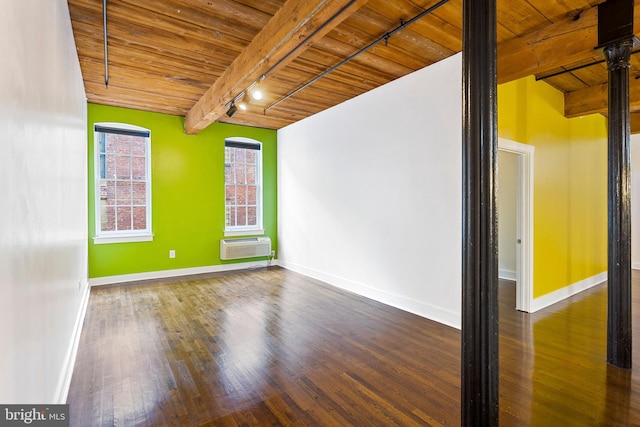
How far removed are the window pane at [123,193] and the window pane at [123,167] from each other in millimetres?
118

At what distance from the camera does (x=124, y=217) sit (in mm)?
5348

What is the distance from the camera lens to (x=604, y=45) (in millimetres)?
2572

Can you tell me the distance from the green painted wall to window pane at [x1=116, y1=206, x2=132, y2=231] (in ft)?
1.07

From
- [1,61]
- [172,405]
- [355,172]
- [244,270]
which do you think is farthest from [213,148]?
[1,61]

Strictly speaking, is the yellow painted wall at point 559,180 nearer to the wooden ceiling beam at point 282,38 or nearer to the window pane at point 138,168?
the wooden ceiling beam at point 282,38

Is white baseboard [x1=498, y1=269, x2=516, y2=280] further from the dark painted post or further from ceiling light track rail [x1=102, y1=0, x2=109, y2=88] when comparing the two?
ceiling light track rail [x1=102, y1=0, x2=109, y2=88]

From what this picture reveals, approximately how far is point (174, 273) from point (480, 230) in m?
5.61

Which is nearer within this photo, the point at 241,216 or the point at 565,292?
the point at 565,292

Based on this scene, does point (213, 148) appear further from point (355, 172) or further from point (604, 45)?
point (604, 45)

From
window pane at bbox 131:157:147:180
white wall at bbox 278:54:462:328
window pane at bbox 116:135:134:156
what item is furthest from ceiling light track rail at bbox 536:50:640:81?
window pane at bbox 116:135:134:156

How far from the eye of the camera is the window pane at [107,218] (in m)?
5.15

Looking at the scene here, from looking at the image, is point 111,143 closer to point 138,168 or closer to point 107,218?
point 138,168

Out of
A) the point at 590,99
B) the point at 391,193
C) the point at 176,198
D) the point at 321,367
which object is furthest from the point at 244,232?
the point at 590,99

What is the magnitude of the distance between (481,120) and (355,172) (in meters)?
3.47
